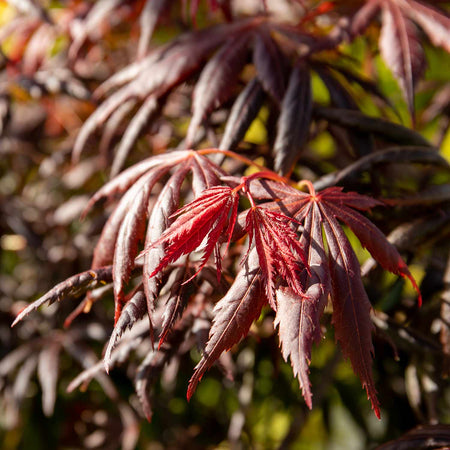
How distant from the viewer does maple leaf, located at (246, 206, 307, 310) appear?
53cm

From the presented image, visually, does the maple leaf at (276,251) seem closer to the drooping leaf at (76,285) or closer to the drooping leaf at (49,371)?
the drooping leaf at (76,285)

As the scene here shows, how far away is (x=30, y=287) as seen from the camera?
52.9 inches

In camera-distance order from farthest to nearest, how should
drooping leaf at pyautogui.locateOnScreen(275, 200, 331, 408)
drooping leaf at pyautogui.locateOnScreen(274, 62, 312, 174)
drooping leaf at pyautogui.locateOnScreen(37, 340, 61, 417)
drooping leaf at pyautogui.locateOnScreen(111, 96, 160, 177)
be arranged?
drooping leaf at pyautogui.locateOnScreen(37, 340, 61, 417), drooping leaf at pyautogui.locateOnScreen(111, 96, 160, 177), drooping leaf at pyautogui.locateOnScreen(274, 62, 312, 174), drooping leaf at pyautogui.locateOnScreen(275, 200, 331, 408)

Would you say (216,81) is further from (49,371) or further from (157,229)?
(49,371)

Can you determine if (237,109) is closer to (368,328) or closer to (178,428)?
(368,328)

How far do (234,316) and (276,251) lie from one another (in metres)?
0.09

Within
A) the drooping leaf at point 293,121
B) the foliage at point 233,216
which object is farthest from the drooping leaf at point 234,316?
the drooping leaf at point 293,121

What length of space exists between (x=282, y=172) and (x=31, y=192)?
1115mm

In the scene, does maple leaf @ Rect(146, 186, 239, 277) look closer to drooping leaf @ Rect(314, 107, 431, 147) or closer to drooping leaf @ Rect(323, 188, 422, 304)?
drooping leaf @ Rect(323, 188, 422, 304)

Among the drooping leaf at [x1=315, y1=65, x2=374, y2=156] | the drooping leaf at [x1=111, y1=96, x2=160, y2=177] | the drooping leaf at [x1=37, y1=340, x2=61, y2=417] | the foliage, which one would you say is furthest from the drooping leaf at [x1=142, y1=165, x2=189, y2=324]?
the drooping leaf at [x1=37, y1=340, x2=61, y2=417]

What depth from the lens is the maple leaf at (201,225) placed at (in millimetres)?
538

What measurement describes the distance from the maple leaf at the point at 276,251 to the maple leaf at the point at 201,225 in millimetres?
38

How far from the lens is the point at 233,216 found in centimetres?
56

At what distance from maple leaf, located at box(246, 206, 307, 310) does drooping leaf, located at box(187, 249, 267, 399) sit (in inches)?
0.8
